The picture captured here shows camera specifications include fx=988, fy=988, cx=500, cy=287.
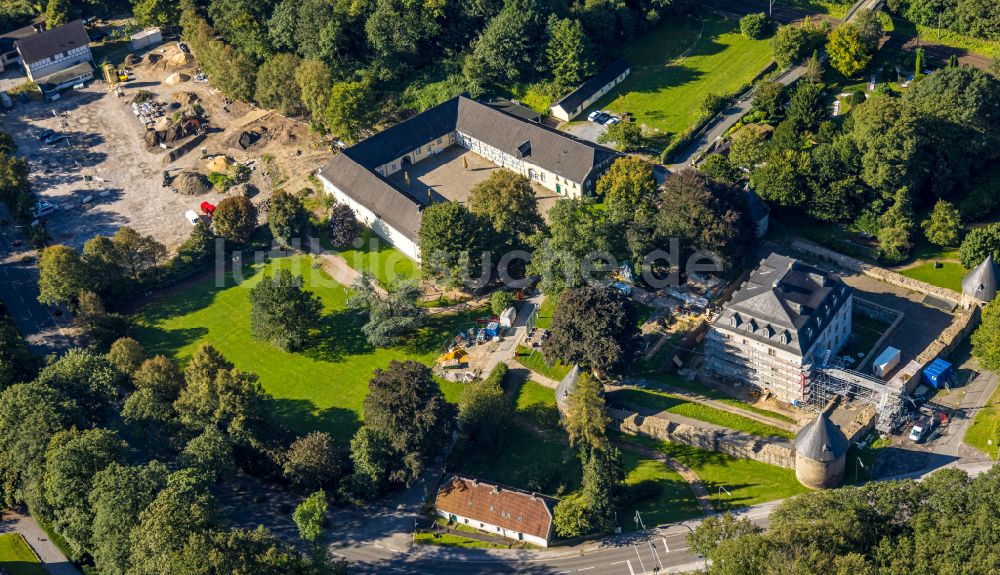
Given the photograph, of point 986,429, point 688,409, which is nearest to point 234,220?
point 688,409

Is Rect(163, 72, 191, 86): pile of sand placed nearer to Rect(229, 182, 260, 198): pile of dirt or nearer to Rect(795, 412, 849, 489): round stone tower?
Rect(229, 182, 260, 198): pile of dirt

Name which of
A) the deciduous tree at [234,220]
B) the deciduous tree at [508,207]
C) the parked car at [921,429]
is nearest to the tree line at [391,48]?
the deciduous tree at [234,220]

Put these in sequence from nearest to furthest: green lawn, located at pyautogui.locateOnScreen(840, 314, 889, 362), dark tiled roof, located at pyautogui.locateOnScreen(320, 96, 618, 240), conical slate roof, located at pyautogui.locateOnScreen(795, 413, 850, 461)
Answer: conical slate roof, located at pyautogui.locateOnScreen(795, 413, 850, 461), green lawn, located at pyautogui.locateOnScreen(840, 314, 889, 362), dark tiled roof, located at pyautogui.locateOnScreen(320, 96, 618, 240)

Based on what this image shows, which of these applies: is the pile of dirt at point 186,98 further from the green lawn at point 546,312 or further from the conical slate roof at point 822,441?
the conical slate roof at point 822,441

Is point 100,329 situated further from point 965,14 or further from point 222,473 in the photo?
point 965,14

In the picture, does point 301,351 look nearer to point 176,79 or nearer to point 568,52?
point 568,52

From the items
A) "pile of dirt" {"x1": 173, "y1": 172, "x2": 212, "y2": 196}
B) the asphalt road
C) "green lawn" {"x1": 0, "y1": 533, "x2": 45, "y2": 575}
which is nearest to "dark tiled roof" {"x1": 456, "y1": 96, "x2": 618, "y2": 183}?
"pile of dirt" {"x1": 173, "y1": 172, "x2": 212, "y2": 196}
